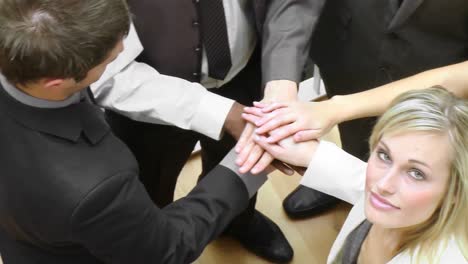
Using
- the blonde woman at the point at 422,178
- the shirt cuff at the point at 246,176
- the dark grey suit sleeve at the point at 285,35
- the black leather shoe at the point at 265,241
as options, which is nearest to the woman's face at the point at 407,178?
the blonde woman at the point at 422,178

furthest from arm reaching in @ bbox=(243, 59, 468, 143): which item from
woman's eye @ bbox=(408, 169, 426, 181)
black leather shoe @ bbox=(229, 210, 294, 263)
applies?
black leather shoe @ bbox=(229, 210, 294, 263)

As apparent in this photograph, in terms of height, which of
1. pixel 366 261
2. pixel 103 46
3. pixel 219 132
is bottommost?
pixel 366 261

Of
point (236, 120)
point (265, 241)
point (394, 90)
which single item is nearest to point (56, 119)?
point (236, 120)

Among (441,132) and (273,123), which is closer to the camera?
(441,132)

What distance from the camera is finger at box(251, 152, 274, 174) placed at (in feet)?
4.55

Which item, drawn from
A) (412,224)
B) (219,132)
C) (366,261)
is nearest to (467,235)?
(412,224)

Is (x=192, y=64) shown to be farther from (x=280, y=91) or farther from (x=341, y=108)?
(x=341, y=108)

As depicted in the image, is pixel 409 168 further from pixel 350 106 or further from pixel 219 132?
pixel 219 132

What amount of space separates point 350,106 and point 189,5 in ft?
1.52

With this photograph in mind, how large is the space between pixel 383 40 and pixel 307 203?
0.94 metres

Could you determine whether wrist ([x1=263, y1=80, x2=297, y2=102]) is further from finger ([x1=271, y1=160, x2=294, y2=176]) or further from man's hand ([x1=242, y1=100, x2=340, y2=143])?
finger ([x1=271, y1=160, x2=294, y2=176])

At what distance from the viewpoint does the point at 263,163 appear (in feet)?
4.63

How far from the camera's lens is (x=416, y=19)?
1.39 m

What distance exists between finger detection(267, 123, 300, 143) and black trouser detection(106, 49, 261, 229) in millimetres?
313
